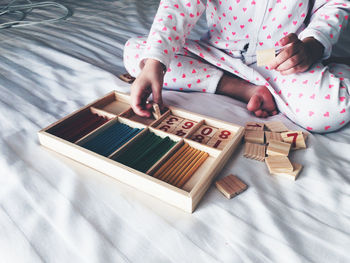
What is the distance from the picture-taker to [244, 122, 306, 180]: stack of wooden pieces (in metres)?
0.58

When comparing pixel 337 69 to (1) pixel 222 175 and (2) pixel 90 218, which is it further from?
(2) pixel 90 218

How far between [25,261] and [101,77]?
662 mm

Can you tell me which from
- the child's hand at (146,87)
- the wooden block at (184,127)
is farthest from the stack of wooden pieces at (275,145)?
the child's hand at (146,87)

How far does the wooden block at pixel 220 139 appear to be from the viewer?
64 cm

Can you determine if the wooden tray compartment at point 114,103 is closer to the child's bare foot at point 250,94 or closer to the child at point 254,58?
the child at point 254,58

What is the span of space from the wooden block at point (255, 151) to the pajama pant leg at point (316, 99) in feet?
0.58

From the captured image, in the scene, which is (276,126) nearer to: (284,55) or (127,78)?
(284,55)

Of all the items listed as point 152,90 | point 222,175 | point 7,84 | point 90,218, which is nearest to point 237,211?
point 222,175

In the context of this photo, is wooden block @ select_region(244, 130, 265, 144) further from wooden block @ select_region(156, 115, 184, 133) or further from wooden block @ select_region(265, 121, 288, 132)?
wooden block @ select_region(156, 115, 184, 133)

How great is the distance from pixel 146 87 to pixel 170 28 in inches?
8.6

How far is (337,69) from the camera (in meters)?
0.84

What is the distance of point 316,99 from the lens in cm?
73

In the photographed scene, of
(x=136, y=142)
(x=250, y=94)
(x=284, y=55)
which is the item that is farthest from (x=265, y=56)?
(x=136, y=142)

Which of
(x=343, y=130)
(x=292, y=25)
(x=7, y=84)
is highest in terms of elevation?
(x=292, y=25)
